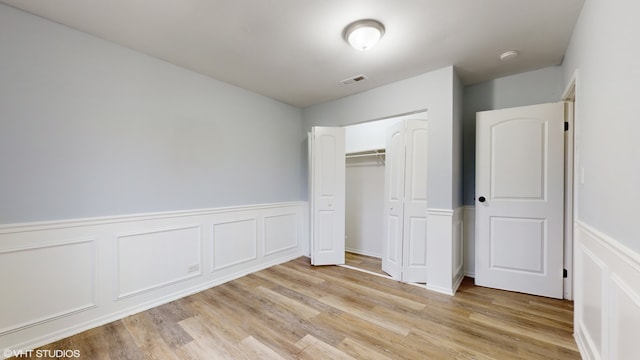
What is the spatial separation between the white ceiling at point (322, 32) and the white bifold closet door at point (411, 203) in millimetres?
748

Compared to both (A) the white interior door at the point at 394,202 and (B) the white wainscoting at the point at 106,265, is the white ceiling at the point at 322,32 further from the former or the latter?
(B) the white wainscoting at the point at 106,265

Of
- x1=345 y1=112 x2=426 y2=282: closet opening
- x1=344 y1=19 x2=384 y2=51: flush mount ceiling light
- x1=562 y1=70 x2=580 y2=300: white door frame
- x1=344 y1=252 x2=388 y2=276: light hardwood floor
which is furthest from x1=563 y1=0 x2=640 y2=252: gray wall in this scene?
x1=344 y1=252 x2=388 y2=276: light hardwood floor

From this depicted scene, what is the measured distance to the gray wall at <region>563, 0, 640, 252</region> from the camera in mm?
1042

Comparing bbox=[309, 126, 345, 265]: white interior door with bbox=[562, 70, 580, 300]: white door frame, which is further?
bbox=[309, 126, 345, 265]: white interior door

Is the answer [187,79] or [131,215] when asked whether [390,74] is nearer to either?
[187,79]

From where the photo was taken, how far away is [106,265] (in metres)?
2.17

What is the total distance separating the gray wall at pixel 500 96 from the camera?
272 cm

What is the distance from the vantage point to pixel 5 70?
5.80 ft

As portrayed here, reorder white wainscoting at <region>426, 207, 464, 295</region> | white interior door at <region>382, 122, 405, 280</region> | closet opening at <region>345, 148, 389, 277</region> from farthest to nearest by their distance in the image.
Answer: closet opening at <region>345, 148, 389, 277</region>, white interior door at <region>382, 122, 405, 280</region>, white wainscoting at <region>426, 207, 464, 295</region>

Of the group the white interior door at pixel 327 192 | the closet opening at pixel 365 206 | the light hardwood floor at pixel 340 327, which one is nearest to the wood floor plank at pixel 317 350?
the light hardwood floor at pixel 340 327

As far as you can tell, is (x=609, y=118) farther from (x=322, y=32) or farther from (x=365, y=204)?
(x=365, y=204)

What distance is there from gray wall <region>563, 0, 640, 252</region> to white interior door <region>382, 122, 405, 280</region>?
1549 mm

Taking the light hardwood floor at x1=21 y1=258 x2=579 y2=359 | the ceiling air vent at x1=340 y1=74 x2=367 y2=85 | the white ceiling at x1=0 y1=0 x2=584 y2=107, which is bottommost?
the light hardwood floor at x1=21 y1=258 x2=579 y2=359

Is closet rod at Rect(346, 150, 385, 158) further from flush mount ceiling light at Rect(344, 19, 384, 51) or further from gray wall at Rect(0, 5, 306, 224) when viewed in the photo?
flush mount ceiling light at Rect(344, 19, 384, 51)
